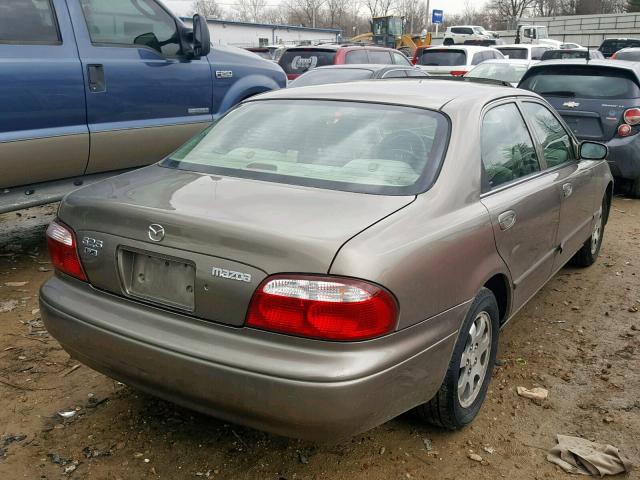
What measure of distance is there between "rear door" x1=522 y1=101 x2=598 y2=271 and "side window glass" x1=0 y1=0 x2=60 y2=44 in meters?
3.59

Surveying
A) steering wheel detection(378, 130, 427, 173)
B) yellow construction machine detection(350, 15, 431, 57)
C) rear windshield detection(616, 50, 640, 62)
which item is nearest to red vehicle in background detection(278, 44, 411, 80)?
rear windshield detection(616, 50, 640, 62)

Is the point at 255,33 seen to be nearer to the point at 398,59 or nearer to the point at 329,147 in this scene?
the point at 398,59

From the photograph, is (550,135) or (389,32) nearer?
(550,135)

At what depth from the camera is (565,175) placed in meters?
4.05

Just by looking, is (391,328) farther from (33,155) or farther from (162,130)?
(162,130)

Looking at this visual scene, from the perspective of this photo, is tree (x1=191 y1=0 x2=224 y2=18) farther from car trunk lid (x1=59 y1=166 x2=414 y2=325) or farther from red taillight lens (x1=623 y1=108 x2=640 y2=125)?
car trunk lid (x1=59 y1=166 x2=414 y2=325)

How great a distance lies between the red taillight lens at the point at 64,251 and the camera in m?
2.72

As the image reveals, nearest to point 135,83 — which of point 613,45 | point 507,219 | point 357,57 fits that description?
point 507,219

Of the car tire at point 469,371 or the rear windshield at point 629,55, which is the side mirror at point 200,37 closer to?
the car tire at point 469,371

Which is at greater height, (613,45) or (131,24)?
(613,45)

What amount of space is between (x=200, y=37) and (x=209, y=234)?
395 centimetres

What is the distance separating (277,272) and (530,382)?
200cm

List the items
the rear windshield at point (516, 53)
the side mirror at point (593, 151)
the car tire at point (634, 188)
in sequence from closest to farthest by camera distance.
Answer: the side mirror at point (593, 151), the car tire at point (634, 188), the rear windshield at point (516, 53)

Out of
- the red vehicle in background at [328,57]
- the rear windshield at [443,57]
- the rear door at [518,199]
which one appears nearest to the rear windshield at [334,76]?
the red vehicle in background at [328,57]
